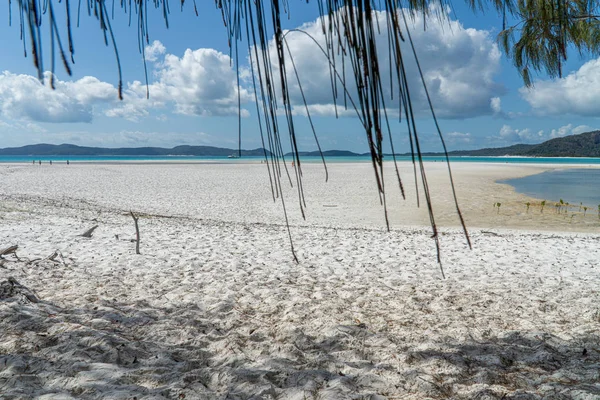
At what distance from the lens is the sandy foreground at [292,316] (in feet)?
7.93

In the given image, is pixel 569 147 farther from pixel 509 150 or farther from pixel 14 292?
pixel 14 292

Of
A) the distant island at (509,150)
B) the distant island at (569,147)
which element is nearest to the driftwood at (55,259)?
the distant island at (509,150)

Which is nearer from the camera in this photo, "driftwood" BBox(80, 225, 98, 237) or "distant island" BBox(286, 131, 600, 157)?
"driftwood" BBox(80, 225, 98, 237)

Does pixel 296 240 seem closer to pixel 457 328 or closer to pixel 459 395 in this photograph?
pixel 457 328

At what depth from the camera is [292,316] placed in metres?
3.70

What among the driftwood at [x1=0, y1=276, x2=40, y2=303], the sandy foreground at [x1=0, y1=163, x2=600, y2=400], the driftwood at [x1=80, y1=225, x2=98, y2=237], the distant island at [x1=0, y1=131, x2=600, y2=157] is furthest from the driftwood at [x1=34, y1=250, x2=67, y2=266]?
the distant island at [x1=0, y1=131, x2=600, y2=157]

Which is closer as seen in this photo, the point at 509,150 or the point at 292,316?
the point at 292,316

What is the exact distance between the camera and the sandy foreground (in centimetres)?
242

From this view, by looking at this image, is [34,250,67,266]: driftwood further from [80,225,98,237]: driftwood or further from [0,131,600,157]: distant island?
[0,131,600,157]: distant island

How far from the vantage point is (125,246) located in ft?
21.4

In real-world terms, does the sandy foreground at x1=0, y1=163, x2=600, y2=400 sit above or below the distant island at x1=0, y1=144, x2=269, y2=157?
below

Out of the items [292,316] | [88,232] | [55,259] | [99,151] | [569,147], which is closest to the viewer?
[292,316]

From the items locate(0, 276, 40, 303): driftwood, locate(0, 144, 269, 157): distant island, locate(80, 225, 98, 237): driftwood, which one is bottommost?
locate(0, 276, 40, 303): driftwood

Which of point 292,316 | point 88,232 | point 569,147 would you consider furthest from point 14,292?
point 569,147
